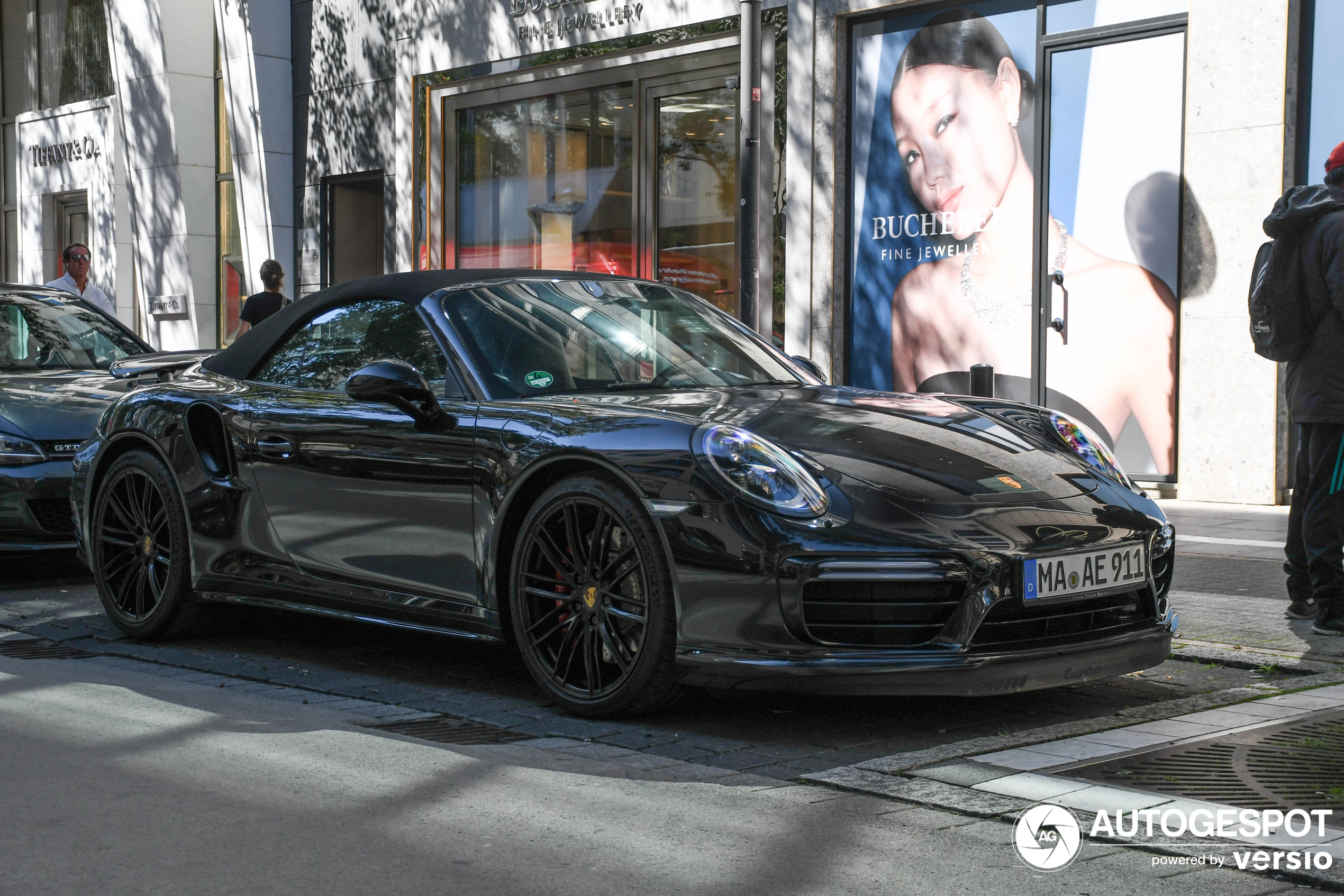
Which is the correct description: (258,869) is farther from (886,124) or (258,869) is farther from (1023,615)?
(886,124)

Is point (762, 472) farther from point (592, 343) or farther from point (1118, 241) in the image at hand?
point (1118, 241)

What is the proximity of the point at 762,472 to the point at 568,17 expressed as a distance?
38.8ft

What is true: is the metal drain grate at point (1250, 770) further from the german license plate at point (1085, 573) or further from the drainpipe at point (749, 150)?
the drainpipe at point (749, 150)

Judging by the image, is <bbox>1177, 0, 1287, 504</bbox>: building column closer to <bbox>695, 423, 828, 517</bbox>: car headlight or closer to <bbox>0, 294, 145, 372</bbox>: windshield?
<bbox>0, 294, 145, 372</bbox>: windshield

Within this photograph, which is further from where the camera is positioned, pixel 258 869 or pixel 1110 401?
pixel 1110 401

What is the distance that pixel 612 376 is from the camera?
527cm

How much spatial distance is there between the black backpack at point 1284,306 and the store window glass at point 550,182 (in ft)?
30.3

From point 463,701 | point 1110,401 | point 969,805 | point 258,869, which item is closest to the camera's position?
point 258,869

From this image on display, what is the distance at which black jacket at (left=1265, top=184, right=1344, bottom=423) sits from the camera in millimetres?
6090

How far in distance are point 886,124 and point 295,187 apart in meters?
8.23

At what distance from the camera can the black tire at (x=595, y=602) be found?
4.48 m

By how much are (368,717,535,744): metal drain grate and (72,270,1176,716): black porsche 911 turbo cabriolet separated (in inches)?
9.6

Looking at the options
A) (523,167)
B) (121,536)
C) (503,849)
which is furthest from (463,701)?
(523,167)

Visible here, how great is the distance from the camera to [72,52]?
24312 millimetres
